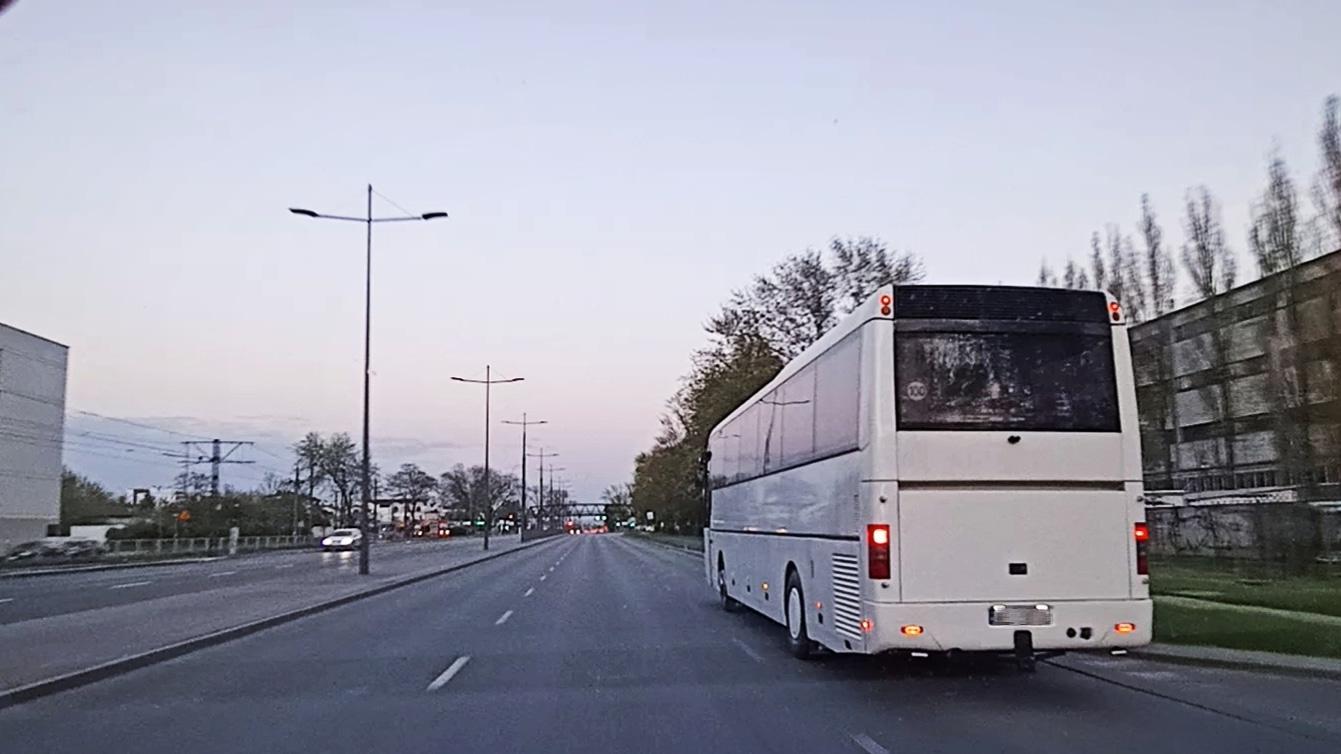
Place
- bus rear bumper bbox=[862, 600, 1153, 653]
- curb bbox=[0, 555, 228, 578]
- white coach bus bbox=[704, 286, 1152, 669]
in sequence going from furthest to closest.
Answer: curb bbox=[0, 555, 228, 578] → white coach bus bbox=[704, 286, 1152, 669] → bus rear bumper bbox=[862, 600, 1153, 653]

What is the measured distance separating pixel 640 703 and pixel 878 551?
2.71m

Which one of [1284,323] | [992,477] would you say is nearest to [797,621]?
[992,477]

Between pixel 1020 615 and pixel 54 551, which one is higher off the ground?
pixel 54 551

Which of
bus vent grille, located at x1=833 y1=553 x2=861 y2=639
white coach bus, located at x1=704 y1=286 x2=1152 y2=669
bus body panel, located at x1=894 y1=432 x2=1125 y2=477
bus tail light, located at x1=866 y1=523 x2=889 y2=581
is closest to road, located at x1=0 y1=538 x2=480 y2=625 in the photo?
bus vent grille, located at x1=833 y1=553 x2=861 y2=639

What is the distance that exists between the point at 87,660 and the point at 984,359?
11124 mm

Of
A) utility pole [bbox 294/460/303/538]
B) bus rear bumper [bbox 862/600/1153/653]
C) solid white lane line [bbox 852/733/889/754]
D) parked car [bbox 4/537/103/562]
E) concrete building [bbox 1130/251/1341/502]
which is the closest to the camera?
solid white lane line [bbox 852/733/889/754]

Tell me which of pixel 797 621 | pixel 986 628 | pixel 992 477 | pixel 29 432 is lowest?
pixel 797 621

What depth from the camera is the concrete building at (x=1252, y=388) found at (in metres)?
29.6

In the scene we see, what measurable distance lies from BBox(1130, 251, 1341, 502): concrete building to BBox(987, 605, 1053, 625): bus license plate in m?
20.2

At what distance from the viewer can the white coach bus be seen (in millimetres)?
11516

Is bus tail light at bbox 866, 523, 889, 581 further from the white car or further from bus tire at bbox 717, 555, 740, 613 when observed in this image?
the white car

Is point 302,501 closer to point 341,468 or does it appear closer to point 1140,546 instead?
point 341,468

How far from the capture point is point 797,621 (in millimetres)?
15422

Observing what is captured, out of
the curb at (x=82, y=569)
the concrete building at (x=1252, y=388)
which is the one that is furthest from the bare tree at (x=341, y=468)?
the concrete building at (x=1252, y=388)
